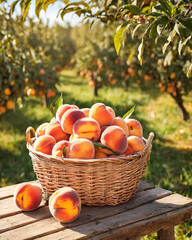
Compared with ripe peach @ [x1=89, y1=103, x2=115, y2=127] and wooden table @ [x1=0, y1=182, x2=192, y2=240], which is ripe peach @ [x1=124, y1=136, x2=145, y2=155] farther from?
wooden table @ [x1=0, y1=182, x2=192, y2=240]

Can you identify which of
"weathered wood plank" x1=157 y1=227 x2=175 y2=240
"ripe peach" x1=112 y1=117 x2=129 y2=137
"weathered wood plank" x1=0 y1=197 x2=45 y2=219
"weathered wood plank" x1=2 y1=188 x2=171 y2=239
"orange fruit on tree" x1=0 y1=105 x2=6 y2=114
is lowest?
"weathered wood plank" x1=157 y1=227 x2=175 y2=240

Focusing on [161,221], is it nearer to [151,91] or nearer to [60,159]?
[60,159]

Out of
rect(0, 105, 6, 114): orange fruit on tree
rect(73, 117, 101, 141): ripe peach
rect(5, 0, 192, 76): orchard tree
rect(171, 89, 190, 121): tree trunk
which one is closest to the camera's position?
rect(5, 0, 192, 76): orchard tree

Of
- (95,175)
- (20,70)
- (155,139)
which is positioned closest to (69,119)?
(95,175)

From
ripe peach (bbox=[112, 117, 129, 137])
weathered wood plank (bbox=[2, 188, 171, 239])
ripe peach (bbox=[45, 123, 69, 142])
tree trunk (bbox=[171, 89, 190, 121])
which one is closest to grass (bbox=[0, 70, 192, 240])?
tree trunk (bbox=[171, 89, 190, 121])

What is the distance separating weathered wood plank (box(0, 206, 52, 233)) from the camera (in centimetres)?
137

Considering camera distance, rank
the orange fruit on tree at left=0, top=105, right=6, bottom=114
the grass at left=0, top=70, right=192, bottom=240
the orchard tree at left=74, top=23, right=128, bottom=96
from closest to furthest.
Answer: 1. the grass at left=0, top=70, right=192, bottom=240
2. the orange fruit on tree at left=0, top=105, right=6, bottom=114
3. the orchard tree at left=74, top=23, right=128, bottom=96

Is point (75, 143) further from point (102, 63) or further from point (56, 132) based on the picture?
point (102, 63)

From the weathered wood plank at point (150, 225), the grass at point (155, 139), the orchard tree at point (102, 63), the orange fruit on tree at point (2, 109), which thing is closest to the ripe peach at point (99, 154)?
the weathered wood plank at point (150, 225)

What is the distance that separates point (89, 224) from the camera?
52.9 inches

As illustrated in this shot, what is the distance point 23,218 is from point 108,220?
0.43 m

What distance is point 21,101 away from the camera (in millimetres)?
3818

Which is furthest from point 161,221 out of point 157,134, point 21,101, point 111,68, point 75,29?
point 75,29

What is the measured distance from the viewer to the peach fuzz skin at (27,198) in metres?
1.48
